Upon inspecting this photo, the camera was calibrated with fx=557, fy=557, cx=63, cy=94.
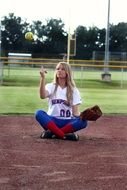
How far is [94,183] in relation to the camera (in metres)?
5.16

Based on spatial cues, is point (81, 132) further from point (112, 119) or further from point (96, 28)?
point (96, 28)

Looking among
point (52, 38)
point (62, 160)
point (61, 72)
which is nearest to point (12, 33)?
point (52, 38)

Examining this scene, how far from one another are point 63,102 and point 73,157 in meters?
1.83

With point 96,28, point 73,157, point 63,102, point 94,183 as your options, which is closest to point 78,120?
point 63,102

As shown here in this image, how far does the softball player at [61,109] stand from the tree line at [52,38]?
2078 inches

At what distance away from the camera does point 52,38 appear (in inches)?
2682

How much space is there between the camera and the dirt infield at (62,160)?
513 centimetres

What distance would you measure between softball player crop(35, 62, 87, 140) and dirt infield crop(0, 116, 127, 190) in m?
0.19

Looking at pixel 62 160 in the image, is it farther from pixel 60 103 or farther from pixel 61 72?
pixel 61 72

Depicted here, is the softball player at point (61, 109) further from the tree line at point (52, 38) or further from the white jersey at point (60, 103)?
the tree line at point (52, 38)

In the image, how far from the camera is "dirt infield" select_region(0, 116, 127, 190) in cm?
513

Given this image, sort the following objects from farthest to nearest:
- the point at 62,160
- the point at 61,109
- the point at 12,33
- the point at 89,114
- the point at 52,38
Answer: the point at 52,38, the point at 12,33, the point at 61,109, the point at 89,114, the point at 62,160

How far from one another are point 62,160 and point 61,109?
6.53 ft

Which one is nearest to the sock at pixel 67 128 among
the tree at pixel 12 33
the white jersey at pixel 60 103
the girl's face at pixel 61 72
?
the white jersey at pixel 60 103
